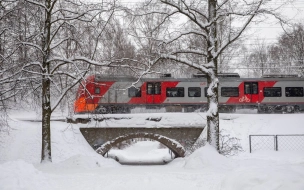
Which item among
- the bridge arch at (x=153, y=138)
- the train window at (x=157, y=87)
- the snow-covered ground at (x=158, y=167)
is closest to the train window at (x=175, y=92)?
the train window at (x=157, y=87)

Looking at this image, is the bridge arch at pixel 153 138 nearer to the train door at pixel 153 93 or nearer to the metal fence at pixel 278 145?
the metal fence at pixel 278 145

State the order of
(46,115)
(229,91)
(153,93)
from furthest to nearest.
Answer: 1. (229,91)
2. (153,93)
3. (46,115)

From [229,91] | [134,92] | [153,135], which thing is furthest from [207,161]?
[229,91]

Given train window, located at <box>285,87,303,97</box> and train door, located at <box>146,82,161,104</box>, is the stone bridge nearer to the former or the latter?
train door, located at <box>146,82,161,104</box>

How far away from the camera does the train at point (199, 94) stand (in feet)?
81.8

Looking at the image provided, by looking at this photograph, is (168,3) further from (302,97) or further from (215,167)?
(302,97)

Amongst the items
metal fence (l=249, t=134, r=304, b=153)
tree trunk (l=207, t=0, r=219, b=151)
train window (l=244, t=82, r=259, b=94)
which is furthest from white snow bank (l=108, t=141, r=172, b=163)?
tree trunk (l=207, t=0, r=219, b=151)

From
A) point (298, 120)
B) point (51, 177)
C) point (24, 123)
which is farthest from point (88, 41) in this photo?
point (298, 120)

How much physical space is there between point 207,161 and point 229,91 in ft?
53.2

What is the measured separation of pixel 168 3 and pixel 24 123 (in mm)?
14750

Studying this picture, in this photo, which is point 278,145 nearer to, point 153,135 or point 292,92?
point 153,135

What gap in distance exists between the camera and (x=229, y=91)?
25.9 metres

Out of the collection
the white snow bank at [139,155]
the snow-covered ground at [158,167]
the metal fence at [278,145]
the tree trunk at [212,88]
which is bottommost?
the white snow bank at [139,155]

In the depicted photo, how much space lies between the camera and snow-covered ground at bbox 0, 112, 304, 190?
6.26 metres
